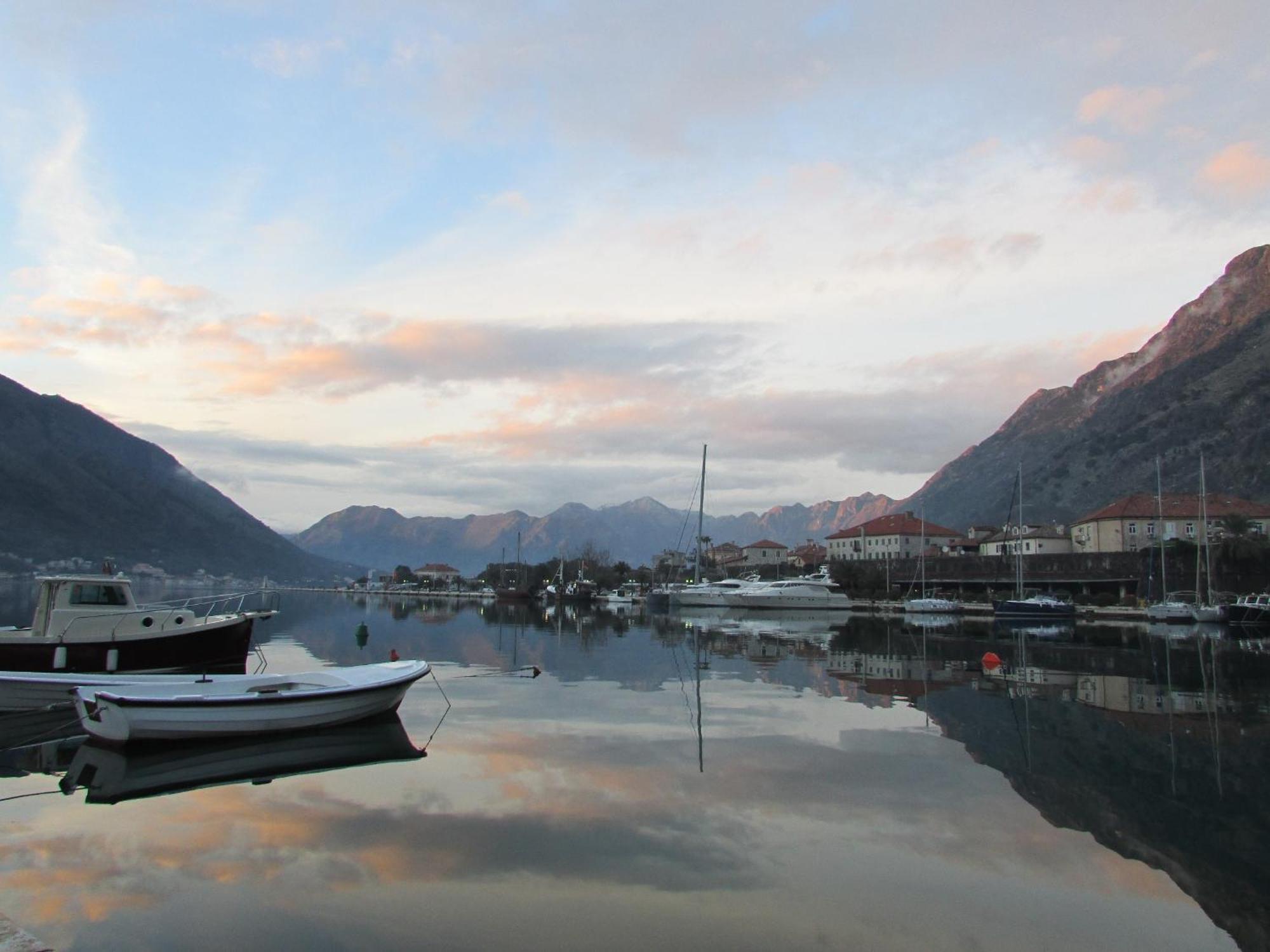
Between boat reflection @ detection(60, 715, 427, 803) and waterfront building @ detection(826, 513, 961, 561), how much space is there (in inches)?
5105

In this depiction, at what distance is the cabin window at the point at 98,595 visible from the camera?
24.5 metres

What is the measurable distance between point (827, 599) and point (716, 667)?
57607mm

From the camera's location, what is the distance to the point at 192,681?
61.9 ft

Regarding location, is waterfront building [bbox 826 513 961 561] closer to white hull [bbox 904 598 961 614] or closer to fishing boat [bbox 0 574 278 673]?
white hull [bbox 904 598 961 614]

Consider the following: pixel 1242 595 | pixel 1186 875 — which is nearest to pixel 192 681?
pixel 1186 875

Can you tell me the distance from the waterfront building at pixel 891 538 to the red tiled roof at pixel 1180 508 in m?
32.0

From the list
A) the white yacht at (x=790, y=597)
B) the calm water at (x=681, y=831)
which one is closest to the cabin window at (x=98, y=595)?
the calm water at (x=681, y=831)

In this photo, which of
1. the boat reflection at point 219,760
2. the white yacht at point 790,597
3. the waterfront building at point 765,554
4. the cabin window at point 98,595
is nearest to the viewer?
the boat reflection at point 219,760

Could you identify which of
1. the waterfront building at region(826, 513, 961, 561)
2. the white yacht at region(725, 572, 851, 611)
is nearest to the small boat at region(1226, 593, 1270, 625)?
the white yacht at region(725, 572, 851, 611)

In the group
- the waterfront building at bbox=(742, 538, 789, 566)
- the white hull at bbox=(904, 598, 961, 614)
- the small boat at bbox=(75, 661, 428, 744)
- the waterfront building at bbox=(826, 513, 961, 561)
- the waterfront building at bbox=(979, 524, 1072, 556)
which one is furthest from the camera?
the waterfront building at bbox=(742, 538, 789, 566)

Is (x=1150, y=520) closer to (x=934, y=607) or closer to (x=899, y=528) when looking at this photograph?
(x=899, y=528)

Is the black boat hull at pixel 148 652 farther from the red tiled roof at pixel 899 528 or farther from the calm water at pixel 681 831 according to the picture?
the red tiled roof at pixel 899 528

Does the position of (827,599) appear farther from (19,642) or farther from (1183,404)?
(1183,404)

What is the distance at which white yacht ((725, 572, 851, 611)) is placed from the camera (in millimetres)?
85750
